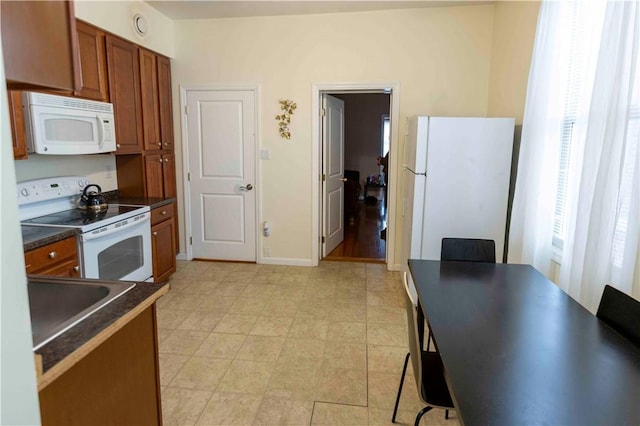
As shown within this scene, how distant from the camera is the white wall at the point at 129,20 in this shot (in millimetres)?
3137

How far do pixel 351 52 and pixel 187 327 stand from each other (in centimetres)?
309

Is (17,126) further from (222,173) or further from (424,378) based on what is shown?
(424,378)

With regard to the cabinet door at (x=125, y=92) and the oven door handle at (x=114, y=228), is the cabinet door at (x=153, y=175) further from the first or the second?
the oven door handle at (x=114, y=228)

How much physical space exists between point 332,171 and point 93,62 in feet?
8.92

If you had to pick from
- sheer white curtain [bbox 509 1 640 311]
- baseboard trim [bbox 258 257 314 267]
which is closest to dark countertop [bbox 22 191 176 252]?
baseboard trim [bbox 258 257 314 267]

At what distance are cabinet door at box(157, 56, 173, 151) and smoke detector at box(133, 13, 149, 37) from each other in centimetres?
36

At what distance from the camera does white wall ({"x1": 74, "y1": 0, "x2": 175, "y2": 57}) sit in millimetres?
3137

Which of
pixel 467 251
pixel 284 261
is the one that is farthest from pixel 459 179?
pixel 284 261

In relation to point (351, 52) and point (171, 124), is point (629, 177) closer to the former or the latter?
point (351, 52)

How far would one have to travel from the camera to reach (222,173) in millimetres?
4555

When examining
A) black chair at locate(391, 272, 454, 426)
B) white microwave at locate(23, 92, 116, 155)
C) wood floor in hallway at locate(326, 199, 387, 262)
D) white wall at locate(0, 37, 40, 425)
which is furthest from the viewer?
wood floor in hallway at locate(326, 199, 387, 262)

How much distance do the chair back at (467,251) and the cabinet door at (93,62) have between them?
2.93 meters

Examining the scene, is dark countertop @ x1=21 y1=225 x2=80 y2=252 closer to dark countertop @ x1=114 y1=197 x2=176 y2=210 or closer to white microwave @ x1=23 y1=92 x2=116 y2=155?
white microwave @ x1=23 y1=92 x2=116 y2=155

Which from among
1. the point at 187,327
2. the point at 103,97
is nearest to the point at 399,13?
the point at 103,97
